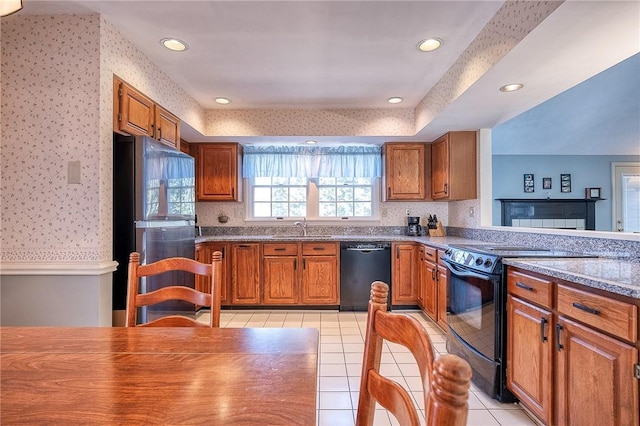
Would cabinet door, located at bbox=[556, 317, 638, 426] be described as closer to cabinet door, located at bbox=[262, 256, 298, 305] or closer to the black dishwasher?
the black dishwasher

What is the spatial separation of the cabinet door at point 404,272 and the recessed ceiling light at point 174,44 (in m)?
2.88

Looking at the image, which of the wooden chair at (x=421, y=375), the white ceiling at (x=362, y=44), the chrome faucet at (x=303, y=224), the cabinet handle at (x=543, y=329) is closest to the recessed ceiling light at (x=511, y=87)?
the white ceiling at (x=362, y=44)

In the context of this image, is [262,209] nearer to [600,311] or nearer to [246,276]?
[246,276]

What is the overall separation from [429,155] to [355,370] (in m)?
2.79

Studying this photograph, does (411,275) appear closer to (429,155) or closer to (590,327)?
(429,155)

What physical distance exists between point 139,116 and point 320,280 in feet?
8.08

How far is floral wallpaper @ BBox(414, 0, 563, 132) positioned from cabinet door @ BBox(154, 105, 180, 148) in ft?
8.16

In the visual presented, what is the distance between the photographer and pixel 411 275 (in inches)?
148

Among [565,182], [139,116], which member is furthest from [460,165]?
[565,182]

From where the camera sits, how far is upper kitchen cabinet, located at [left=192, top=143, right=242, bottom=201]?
4078 mm

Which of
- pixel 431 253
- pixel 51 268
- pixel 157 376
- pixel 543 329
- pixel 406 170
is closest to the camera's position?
pixel 157 376

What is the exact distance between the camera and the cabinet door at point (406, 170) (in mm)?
4047

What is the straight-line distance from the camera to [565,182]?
6340 mm

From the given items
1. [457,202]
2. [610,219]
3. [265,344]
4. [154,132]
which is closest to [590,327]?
[265,344]
